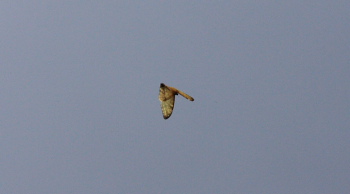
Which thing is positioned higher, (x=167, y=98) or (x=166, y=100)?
(x=167, y=98)

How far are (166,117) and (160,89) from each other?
3697mm

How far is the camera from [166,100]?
150ft

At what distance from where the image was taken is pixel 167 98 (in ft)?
149

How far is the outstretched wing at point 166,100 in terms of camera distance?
45344mm

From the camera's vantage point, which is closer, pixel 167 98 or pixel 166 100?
pixel 167 98

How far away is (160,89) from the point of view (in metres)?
45.8

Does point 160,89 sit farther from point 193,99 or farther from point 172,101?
point 193,99

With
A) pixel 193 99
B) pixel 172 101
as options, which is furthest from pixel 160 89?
pixel 193 99

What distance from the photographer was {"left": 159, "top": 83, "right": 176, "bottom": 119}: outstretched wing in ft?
149

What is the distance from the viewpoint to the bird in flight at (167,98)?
45281 millimetres

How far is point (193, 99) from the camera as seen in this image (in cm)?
4312

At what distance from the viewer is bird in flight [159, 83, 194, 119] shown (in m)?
45.3

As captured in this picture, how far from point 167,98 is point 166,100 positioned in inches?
13.6

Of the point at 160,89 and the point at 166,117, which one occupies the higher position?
the point at 160,89
